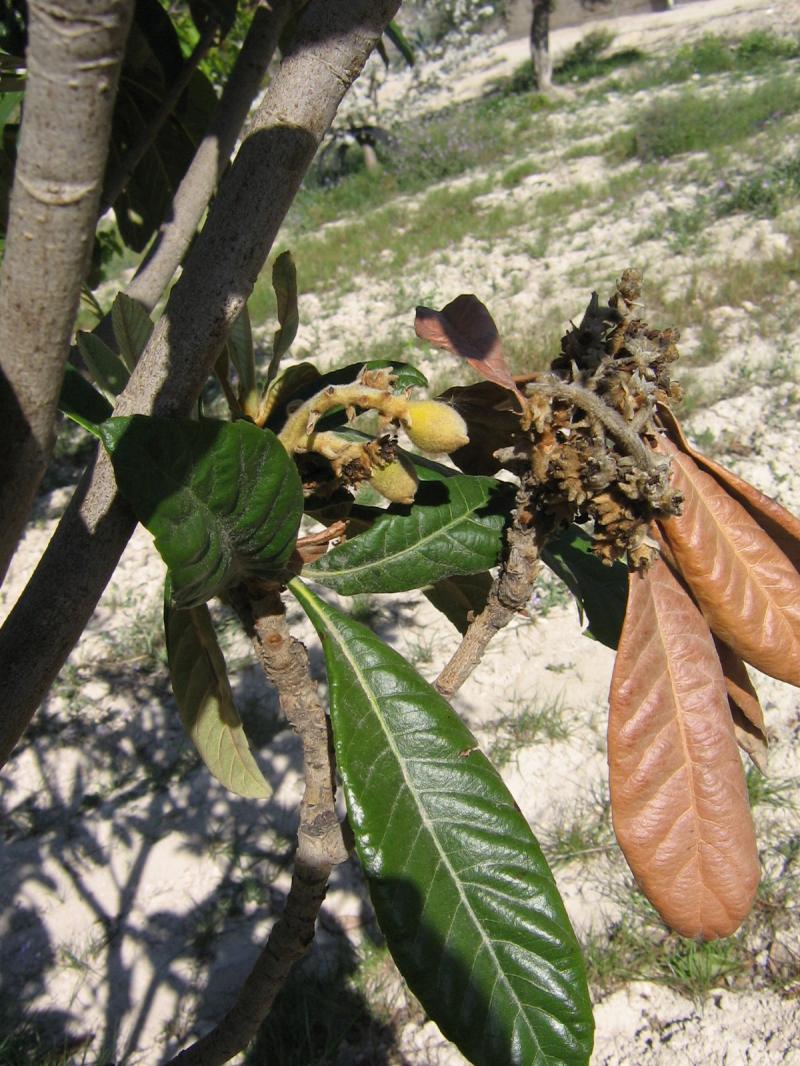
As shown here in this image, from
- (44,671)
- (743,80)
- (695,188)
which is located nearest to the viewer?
(44,671)

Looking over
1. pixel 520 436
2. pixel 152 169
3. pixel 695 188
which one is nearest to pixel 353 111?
pixel 695 188

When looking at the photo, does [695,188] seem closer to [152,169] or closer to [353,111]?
[152,169]

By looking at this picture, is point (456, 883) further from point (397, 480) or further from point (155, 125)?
point (155, 125)

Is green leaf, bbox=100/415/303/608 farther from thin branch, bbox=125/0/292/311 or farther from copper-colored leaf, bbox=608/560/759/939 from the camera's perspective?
thin branch, bbox=125/0/292/311

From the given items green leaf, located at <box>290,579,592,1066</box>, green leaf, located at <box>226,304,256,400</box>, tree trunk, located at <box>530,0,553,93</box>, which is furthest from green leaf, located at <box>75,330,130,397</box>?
tree trunk, located at <box>530,0,553,93</box>

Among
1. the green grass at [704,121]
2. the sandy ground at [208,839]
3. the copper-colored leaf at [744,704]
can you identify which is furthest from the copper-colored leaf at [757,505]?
the green grass at [704,121]
